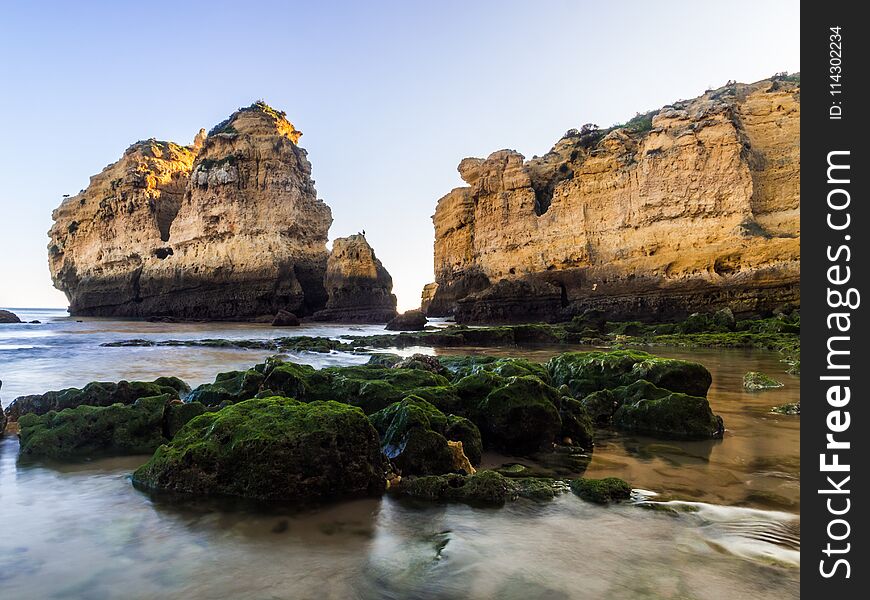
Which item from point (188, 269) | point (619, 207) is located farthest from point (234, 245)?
point (619, 207)

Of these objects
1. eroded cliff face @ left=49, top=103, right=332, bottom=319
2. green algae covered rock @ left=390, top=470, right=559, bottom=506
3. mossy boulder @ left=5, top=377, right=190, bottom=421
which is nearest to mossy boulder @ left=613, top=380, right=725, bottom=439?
green algae covered rock @ left=390, top=470, right=559, bottom=506

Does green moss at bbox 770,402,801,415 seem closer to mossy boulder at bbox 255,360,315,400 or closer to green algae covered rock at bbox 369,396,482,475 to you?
green algae covered rock at bbox 369,396,482,475

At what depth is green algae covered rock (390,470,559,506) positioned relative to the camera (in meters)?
3.54

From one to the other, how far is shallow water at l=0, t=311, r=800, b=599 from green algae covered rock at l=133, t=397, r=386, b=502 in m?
0.19

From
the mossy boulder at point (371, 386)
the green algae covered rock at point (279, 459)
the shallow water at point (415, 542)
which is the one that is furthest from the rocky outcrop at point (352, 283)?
the green algae covered rock at point (279, 459)

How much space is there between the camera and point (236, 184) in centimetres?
4059

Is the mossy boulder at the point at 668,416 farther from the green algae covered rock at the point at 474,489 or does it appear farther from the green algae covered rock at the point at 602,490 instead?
the green algae covered rock at the point at 474,489

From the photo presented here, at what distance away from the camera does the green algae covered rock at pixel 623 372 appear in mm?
6379

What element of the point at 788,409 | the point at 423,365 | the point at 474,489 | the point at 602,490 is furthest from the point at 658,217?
the point at 474,489
